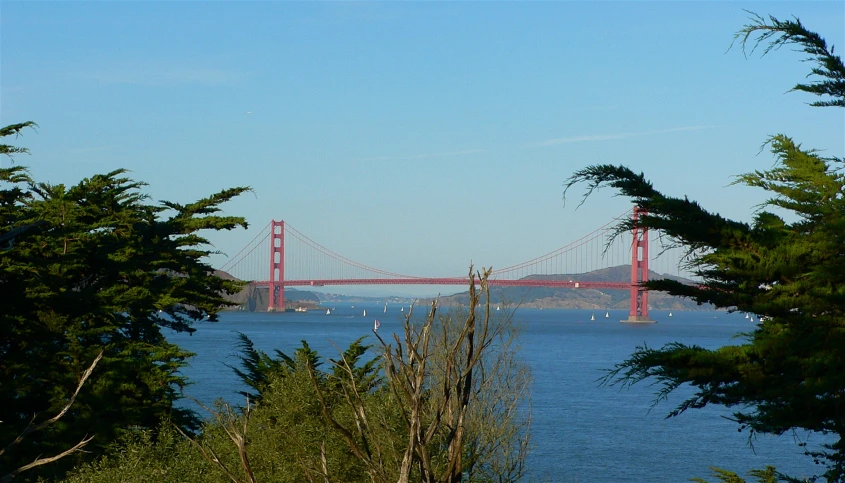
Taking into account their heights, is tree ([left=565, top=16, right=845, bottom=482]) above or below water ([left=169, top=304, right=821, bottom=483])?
above

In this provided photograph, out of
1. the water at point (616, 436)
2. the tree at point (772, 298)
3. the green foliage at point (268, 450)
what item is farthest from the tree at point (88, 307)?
Result: the tree at point (772, 298)

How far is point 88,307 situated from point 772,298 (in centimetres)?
1428

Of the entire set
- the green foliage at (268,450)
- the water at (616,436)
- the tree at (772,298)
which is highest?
the tree at (772,298)

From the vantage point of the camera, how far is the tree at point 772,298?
9.57m

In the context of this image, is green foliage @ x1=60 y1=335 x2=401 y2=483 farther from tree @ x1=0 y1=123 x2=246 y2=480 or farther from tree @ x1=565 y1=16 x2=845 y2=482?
tree @ x1=565 y1=16 x2=845 y2=482

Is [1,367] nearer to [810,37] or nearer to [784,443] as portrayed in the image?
[810,37]

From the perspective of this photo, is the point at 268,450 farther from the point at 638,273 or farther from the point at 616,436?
the point at 638,273

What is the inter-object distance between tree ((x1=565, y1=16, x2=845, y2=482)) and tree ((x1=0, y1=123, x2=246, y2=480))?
1039 centimetres

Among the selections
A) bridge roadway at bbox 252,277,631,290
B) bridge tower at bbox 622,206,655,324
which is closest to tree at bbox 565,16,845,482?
bridge tower at bbox 622,206,655,324

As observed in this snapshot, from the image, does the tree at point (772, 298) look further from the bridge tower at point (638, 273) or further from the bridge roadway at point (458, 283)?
the bridge roadway at point (458, 283)

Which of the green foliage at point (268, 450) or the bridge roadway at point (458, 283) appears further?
the bridge roadway at point (458, 283)

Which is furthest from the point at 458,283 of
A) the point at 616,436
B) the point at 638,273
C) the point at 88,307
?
the point at 88,307

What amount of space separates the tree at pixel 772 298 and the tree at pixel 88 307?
10.4 m

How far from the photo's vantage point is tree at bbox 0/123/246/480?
57.3 feet
